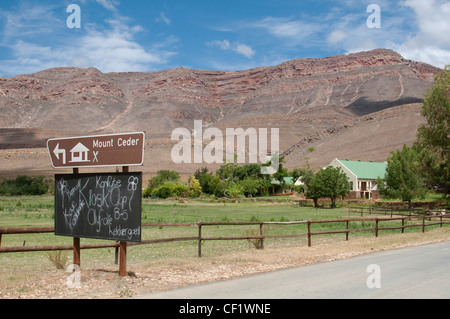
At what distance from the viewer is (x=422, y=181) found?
5538 centimetres

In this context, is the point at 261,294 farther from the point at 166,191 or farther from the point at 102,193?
the point at 166,191

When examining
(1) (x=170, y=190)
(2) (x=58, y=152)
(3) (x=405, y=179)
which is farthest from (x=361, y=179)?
(2) (x=58, y=152)

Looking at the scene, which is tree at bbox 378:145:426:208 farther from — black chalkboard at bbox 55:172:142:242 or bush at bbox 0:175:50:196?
bush at bbox 0:175:50:196

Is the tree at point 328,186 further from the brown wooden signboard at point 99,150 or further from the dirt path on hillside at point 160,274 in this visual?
the brown wooden signboard at point 99,150

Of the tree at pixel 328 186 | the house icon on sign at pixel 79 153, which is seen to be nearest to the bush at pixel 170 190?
the tree at pixel 328 186

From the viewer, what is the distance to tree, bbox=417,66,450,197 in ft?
139

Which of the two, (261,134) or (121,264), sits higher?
(261,134)

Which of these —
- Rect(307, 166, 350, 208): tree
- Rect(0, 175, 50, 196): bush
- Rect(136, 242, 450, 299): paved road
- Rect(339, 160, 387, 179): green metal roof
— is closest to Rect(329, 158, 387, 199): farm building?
Rect(339, 160, 387, 179): green metal roof

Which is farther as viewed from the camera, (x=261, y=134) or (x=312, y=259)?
(x=261, y=134)

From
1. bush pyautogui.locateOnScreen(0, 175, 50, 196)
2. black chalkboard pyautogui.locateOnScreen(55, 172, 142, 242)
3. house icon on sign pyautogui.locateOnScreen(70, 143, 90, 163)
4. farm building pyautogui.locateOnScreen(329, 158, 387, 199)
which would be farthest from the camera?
bush pyautogui.locateOnScreen(0, 175, 50, 196)

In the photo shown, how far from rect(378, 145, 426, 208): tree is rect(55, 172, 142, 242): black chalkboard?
158 ft

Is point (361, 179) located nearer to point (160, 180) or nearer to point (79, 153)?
point (160, 180)
